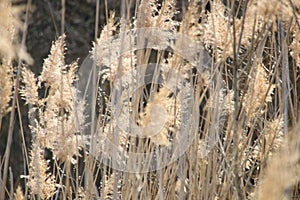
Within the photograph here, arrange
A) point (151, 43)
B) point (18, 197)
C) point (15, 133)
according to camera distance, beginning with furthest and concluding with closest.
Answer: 1. point (15, 133)
2. point (151, 43)
3. point (18, 197)

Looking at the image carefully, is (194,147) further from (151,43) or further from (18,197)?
(18,197)

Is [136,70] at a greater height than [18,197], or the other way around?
[136,70]

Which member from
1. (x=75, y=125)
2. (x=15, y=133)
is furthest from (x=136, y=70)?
(x=15, y=133)

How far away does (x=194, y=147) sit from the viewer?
1507mm

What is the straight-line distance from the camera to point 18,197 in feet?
4.24

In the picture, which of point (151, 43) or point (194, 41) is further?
point (151, 43)

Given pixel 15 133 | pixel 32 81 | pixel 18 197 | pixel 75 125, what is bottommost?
pixel 15 133

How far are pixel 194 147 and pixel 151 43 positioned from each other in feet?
0.87

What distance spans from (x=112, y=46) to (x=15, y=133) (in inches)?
94.9

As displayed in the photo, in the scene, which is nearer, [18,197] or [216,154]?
[18,197]

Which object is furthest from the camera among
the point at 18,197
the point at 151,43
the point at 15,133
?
the point at 15,133

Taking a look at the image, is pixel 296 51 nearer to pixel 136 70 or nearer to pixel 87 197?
pixel 136 70

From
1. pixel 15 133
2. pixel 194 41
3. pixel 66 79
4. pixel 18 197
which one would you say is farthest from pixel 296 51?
pixel 15 133

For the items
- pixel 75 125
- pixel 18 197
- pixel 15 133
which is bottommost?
pixel 15 133
